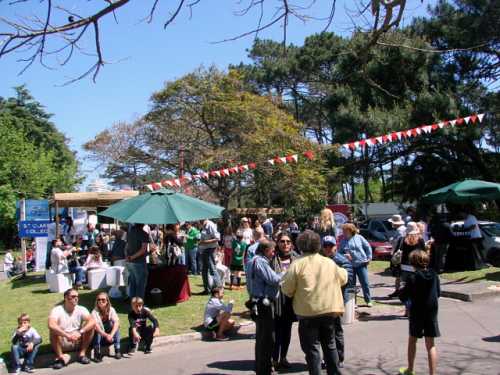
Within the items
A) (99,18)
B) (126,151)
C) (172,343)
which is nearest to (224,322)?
(172,343)

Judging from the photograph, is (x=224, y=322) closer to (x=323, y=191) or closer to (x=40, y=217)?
(x=40, y=217)

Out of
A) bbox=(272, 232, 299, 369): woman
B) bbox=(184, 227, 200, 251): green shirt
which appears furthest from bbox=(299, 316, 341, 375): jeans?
bbox=(184, 227, 200, 251): green shirt

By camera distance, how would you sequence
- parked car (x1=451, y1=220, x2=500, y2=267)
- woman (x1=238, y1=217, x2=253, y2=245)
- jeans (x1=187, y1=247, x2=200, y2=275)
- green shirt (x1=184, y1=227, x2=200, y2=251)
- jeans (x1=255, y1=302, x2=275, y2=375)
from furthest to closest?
parked car (x1=451, y1=220, x2=500, y2=267) < jeans (x1=187, y1=247, x2=200, y2=275) < green shirt (x1=184, y1=227, x2=200, y2=251) < woman (x1=238, y1=217, x2=253, y2=245) < jeans (x1=255, y1=302, x2=275, y2=375)

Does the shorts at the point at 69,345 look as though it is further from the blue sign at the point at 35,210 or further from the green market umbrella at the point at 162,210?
the blue sign at the point at 35,210

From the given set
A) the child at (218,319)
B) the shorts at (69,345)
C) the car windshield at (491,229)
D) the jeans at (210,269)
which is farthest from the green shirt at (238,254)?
the car windshield at (491,229)

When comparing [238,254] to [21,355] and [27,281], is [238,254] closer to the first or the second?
[21,355]

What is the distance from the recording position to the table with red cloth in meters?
10.5

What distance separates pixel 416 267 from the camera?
18.5 ft

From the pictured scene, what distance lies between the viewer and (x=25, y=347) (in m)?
7.02

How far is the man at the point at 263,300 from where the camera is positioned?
5773mm

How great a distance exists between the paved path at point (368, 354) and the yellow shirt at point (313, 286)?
1.42 m

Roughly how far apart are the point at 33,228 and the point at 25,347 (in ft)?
32.8

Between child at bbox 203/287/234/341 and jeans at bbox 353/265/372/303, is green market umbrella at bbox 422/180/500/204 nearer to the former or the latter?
jeans at bbox 353/265/372/303

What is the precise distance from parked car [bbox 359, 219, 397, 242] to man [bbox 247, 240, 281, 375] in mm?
15363
